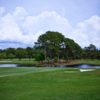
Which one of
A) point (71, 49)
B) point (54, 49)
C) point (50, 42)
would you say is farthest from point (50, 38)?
point (71, 49)

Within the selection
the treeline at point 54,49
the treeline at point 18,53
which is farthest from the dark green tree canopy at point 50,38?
the treeline at point 18,53

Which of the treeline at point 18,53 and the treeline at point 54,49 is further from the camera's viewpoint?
the treeline at point 18,53

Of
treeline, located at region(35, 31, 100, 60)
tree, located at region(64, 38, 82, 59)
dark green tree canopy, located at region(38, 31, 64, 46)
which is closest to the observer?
dark green tree canopy, located at region(38, 31, 64, 46)

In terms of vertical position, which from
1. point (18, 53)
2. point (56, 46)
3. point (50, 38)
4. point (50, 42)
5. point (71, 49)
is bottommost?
point (18, 53)

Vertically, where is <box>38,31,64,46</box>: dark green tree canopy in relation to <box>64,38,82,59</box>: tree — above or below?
above

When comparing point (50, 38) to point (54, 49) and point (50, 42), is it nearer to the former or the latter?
point (50, 42)

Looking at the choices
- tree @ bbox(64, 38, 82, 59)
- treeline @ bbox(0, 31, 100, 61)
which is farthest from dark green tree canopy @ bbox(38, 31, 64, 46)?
tree @ bbox(64, 38, 82, 59)

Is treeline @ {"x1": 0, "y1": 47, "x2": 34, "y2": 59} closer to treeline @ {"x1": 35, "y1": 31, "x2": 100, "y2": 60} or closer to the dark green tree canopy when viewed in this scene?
treeline @ {"x1": 35, "y1": 31, "x2": 100, "y2": 60}

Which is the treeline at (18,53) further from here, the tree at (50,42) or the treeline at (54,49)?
the tree at (50,42)

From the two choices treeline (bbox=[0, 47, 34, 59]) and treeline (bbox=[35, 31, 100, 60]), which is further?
treeline (bbox=[0, 47, 34, 59])

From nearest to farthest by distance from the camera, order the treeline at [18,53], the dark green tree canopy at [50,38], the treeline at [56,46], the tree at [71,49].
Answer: the dark green tree canopy at [50,38] → the treeline at [56,46] → the tree at [71,49] → the treeline at [18,53]

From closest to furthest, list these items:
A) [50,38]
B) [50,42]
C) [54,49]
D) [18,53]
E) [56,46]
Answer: [50,38], [50,42], [54,49], [56,46], [18,53]

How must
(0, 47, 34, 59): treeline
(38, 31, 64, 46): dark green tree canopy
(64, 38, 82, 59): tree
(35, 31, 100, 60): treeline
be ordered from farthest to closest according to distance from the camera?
(0, 47, 34, 59): treeline
(64, 38, 82, 59): tree
(35, 31, 100, 60): treeline
(38, 31, 64, 46): dark green tree canopy

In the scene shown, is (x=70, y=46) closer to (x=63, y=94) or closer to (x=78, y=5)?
(x=78, y=5)
